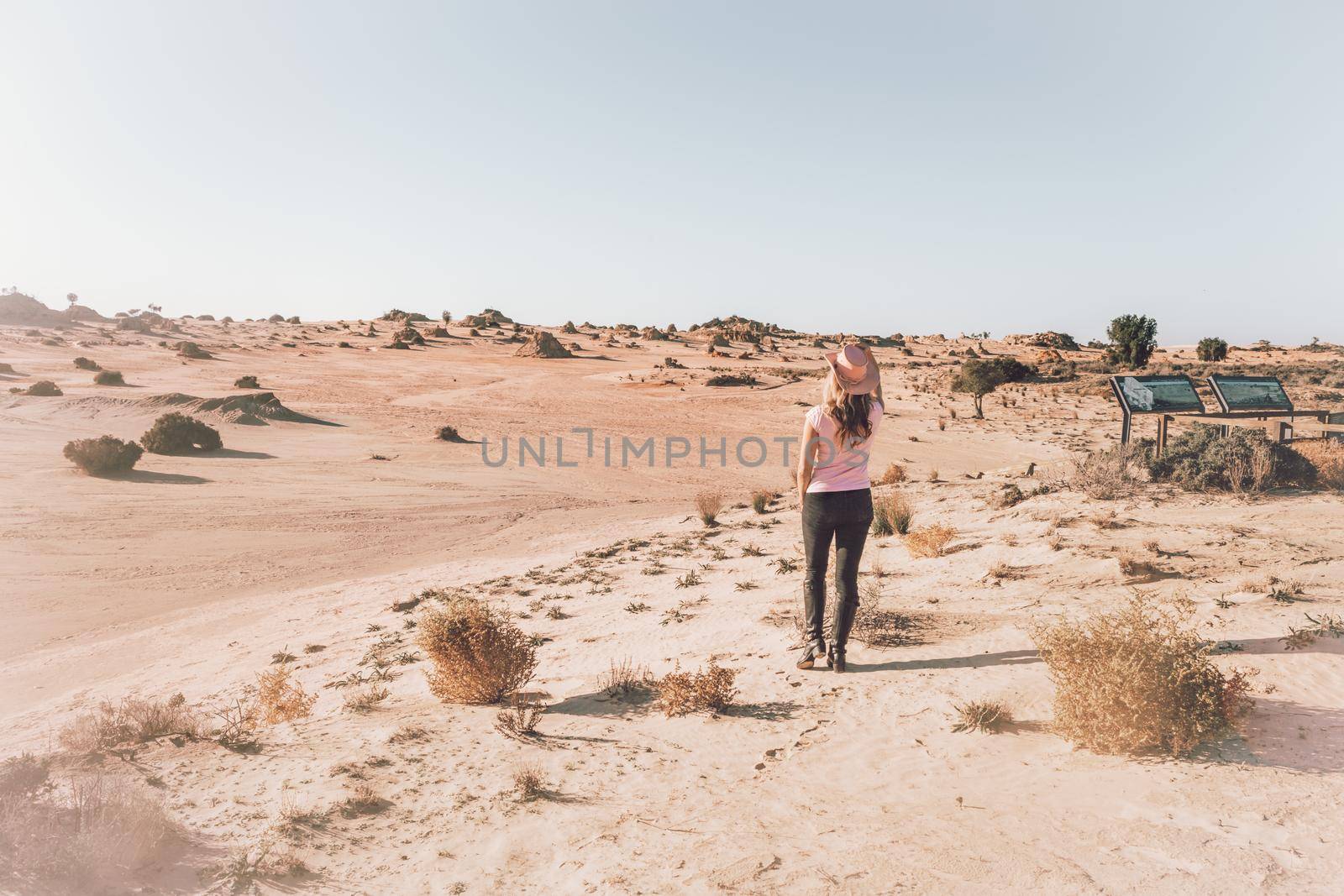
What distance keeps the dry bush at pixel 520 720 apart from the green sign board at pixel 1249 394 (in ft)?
36.6

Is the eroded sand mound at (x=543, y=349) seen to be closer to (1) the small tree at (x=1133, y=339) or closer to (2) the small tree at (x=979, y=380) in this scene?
(2) the small tree at (x=979, y=380)

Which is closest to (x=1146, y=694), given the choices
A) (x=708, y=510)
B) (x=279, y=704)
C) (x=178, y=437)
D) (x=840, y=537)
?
(x=840, y=537)

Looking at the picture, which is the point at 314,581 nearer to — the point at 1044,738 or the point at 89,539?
the point at 89,539

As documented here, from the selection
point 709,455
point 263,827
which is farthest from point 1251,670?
point 709,455

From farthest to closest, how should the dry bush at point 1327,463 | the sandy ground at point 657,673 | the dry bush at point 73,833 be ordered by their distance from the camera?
the dry bush at point 1327,463 → the sandy ground at point 657,673 → the dry bush at point 73,833

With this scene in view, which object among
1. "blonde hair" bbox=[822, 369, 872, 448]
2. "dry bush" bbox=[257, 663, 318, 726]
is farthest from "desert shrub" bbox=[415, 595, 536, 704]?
"blonde hair" bbox=[822, 369, 872, 448]

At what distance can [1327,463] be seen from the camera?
9406mm

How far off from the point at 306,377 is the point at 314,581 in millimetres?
26812

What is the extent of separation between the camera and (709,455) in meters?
22.0

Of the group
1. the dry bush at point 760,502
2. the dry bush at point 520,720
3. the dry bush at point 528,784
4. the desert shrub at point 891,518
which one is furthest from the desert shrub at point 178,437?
the dry bush at point 528,784

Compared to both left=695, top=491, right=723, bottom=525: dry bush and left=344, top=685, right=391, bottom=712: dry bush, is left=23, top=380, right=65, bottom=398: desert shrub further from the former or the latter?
left=344, top=685, right=391, bottom=712: dry bush

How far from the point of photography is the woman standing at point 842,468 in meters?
4.68

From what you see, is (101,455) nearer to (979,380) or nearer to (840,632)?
(840,632)

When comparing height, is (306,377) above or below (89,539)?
above
